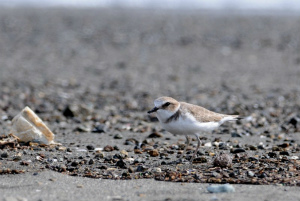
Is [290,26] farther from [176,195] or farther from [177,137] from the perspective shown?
[176,195]

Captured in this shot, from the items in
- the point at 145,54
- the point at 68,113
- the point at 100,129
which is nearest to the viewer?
the point at 100,129

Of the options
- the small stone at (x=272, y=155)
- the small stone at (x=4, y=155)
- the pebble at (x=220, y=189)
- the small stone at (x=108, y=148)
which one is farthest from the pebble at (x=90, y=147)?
the pebble at (x=220, y=189)

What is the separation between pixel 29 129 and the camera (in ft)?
20.3

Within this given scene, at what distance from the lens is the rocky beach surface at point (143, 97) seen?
193 inches

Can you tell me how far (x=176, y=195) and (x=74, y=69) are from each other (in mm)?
9542

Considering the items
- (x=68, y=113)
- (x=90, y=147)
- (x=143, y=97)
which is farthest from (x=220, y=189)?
(x=143, y=97)

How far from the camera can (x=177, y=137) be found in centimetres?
729

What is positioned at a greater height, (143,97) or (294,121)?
(143,97)

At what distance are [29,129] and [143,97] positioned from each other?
473 cm

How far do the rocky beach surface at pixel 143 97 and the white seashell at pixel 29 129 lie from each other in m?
0.13

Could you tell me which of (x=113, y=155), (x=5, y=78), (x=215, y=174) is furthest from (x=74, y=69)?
(x=215, y=174)

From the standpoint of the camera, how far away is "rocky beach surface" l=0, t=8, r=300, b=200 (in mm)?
4906

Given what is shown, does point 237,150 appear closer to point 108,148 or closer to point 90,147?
point 108,148

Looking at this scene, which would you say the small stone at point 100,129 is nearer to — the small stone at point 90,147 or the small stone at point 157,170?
the small stone at point 90,147
